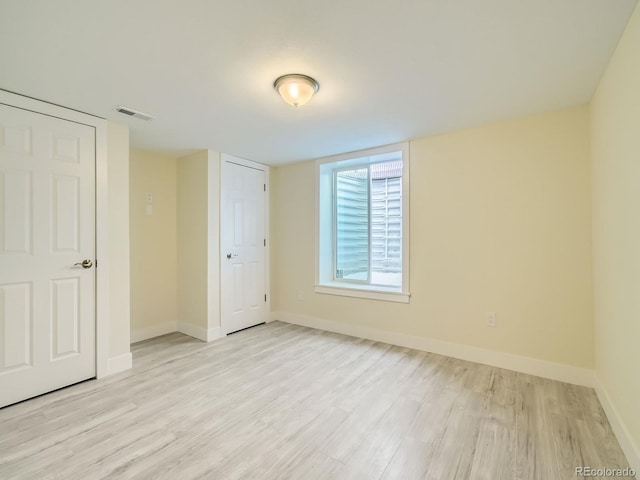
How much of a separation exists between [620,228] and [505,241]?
1.03 m

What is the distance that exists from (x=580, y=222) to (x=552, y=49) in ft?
4.52

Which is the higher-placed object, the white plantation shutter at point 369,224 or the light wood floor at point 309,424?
the white plantation shutter at point 369,224

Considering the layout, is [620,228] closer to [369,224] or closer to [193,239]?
[369,224]

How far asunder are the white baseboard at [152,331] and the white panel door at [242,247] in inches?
28.2

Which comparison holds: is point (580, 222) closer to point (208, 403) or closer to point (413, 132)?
point (413, 132)

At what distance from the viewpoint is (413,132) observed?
2.99m

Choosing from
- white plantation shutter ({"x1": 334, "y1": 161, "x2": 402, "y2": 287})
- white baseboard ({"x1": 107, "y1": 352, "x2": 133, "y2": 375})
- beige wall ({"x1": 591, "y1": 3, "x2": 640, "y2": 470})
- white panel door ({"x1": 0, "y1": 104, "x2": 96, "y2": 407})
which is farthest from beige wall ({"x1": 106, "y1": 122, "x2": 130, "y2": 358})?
beige wall ({"x1": 591, "y1": 3, "x2": 640, "y2": 470})

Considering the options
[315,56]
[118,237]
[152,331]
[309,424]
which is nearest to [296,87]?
[315,56]

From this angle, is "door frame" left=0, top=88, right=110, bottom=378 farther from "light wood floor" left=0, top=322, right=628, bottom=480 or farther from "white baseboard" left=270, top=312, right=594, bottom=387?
"white baseboard" left=270, top=312, right=594, bottom=387

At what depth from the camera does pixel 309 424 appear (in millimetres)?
1912

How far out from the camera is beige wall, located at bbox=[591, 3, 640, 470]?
1475mm

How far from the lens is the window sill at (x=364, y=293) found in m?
3.32

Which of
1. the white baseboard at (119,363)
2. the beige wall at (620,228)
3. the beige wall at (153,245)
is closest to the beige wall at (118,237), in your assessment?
the white baseboard at (119,363)

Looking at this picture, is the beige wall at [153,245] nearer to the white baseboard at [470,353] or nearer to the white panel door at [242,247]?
the white panel door at [242,247]
